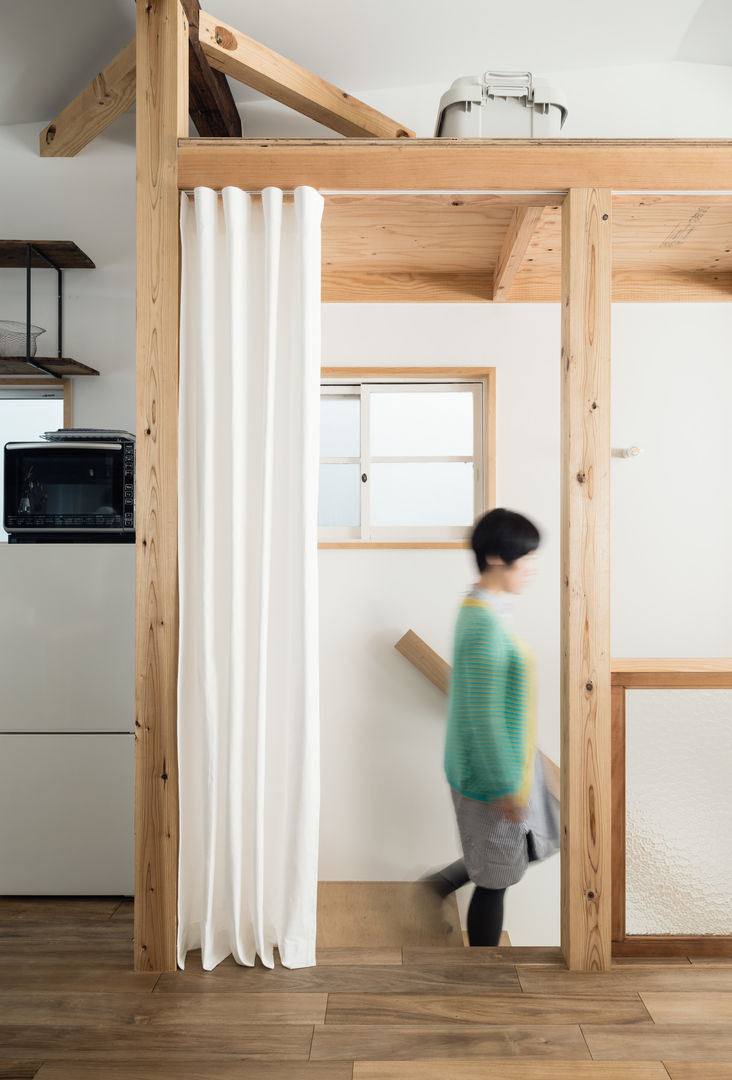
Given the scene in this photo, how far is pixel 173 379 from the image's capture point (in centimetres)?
193

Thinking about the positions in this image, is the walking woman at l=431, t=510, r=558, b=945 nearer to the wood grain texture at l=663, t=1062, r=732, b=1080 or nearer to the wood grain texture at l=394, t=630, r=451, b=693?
the wood grain texture at l=663, t=1062, r=732, b=1080

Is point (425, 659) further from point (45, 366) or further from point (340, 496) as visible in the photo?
point (45, 366)

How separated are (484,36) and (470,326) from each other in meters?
1.06

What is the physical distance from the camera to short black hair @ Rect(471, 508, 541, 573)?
2.10 m

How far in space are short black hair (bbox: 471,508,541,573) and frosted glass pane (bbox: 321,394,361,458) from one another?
1245 mm

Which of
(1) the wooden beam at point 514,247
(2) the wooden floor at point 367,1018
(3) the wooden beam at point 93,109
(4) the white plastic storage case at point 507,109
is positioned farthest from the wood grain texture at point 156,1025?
(3) the wooden beam at point 93,109

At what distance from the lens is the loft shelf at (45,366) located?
268 centimetres

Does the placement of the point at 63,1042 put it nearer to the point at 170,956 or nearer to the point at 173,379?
the point at 170,956

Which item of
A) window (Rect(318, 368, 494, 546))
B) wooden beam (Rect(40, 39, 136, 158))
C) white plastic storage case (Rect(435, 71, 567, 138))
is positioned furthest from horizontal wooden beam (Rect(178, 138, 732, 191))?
window (Rect(318, 368, 494, 546))

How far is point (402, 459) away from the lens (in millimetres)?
3232

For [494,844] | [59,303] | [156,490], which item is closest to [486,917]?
[494,844]

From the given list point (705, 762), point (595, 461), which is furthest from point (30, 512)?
point (705, 762)

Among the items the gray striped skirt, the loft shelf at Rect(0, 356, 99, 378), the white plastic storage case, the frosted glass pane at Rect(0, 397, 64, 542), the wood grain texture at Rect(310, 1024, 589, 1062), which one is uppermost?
the white plastic storage case

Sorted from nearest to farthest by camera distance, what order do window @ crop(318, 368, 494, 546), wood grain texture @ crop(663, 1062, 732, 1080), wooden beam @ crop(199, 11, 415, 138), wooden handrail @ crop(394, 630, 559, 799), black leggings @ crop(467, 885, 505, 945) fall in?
wood grain texture @ crop(663, 1062, 732, 1080)
black leggings @ crop(467, 885, 505, 945)
wooden beam @ crop(199, 11, 415, 138)
wooden handrail @ crop(394, 630, 559, 799)
window @ crop(318, 368, 494, 546)
